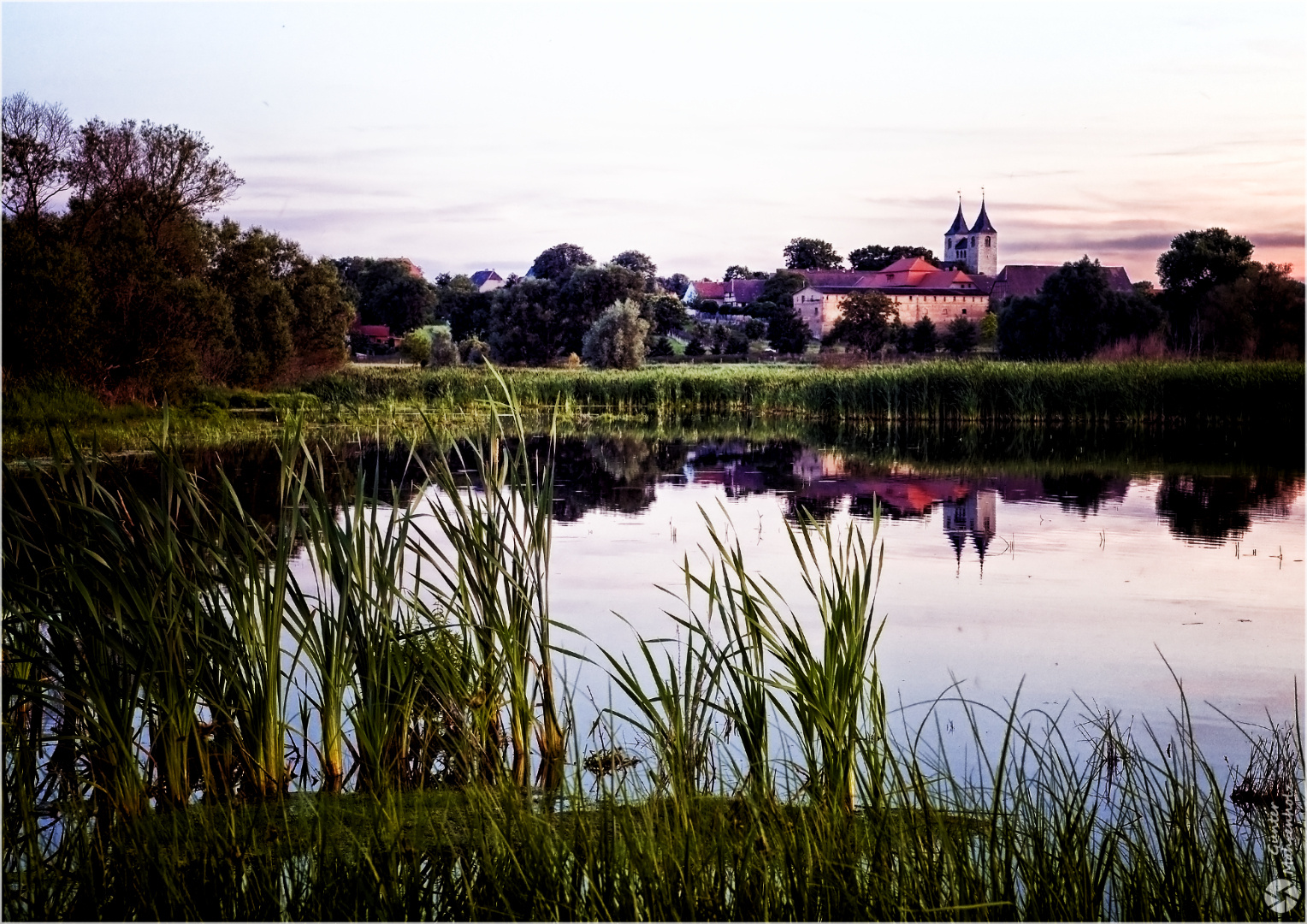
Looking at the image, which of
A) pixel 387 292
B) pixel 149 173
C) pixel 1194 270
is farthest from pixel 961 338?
pixel 149 173

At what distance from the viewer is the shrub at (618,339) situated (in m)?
41.6

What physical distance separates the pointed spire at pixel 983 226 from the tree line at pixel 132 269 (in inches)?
2605

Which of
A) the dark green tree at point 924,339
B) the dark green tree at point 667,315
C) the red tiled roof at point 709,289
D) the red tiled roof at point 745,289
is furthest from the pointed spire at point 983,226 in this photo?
the dark green tree at point 924,339

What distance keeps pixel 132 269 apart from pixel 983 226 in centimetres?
7501

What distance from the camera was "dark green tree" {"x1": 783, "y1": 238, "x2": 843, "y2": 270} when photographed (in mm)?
79625

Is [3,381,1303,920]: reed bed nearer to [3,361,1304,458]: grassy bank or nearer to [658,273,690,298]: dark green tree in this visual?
[3,361,1304,458]: grassy bank

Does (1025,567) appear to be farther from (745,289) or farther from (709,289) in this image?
(709,289)

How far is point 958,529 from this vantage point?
11.2 metres

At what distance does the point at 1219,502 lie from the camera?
12922 mm

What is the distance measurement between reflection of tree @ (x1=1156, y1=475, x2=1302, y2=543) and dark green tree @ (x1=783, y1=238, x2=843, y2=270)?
65.4m

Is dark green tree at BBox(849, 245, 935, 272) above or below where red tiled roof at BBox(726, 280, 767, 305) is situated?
above

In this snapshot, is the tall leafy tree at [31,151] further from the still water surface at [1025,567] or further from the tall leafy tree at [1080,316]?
the tall leafy tree at [1080,316]

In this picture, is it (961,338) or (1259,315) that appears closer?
(1259,315)

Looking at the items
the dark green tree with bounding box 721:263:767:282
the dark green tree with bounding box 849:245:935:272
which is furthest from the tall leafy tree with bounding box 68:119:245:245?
the dark green tree with bounding box 721:263:767:282
